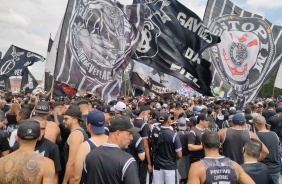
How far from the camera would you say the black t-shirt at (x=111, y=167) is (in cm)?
310

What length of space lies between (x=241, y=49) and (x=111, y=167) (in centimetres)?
782

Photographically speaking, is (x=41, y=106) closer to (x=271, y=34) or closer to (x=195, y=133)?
(x=195, y=133)

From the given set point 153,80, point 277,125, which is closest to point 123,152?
point 277,125

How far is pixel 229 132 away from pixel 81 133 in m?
2.93

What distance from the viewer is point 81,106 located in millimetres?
6688

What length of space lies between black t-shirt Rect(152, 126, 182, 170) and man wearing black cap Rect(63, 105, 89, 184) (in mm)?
2106

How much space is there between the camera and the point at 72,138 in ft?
15.3

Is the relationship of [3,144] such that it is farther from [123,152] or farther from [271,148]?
[271,148]

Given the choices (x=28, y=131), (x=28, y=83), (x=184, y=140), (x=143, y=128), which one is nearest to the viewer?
(x=28, y=131)

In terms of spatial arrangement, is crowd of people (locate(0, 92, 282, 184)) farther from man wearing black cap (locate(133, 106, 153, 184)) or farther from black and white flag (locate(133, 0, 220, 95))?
black and white flag (locate(133, 0, 220, 95))

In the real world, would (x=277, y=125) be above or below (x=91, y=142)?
below

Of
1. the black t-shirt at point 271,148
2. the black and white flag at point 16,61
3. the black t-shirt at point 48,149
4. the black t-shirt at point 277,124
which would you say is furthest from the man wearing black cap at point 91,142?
the black and white flag at point 16,61

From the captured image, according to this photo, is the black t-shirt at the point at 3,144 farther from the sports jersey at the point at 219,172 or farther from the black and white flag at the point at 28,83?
the black and white flag at the point at 28,83

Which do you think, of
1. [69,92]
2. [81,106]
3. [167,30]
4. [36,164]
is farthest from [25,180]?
[69,92]
